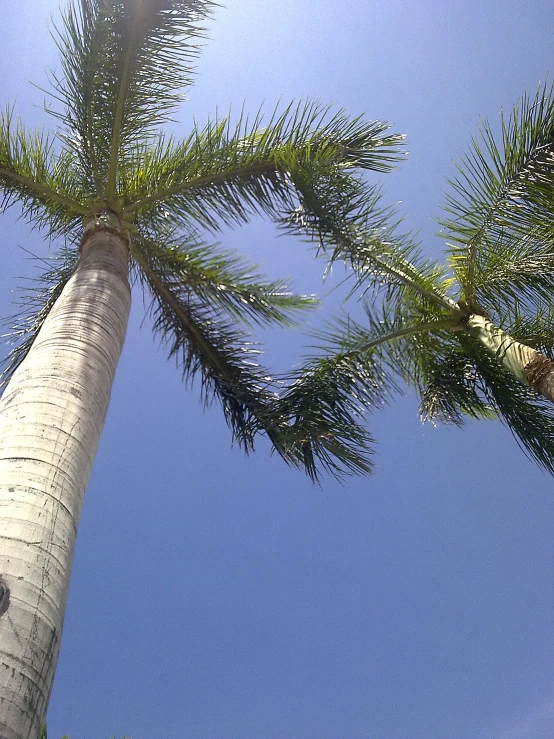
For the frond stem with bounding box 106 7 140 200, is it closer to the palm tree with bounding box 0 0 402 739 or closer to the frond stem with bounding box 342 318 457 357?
the palm tree with bounding box 0 0 402 739

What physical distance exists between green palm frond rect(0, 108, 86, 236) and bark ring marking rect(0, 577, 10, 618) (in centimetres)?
580

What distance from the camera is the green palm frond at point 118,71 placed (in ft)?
23.2

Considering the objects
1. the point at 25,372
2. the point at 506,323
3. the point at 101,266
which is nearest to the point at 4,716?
the point at 25,372

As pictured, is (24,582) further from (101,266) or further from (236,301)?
(236,301)

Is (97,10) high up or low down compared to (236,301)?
up

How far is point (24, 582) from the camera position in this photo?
290 cm

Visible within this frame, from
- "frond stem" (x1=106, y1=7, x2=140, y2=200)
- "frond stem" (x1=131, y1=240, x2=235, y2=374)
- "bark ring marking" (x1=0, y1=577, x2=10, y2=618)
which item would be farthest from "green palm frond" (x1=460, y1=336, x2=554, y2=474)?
"bark ring marking" (x1=0, y1=577, x2=10, y2=618)

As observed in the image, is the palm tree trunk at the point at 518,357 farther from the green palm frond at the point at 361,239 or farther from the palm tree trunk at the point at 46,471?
the palm tree trunk at the point at 46,471

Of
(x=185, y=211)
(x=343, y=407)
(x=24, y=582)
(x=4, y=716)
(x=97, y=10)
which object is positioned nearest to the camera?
(x=4, y=716)

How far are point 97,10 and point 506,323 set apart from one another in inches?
232

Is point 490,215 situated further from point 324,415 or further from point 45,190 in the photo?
point 45,190

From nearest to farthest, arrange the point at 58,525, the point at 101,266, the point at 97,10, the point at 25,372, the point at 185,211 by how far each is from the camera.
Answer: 1. the point at 58,525
2. the point at 25,372
3. the point at 101,266
4. the point at 97,10
5. the point at 185,211

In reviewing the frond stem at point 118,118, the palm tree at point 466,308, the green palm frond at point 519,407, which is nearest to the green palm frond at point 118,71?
the frond stem at point 118,118

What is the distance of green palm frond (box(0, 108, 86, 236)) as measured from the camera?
789 centimetres
